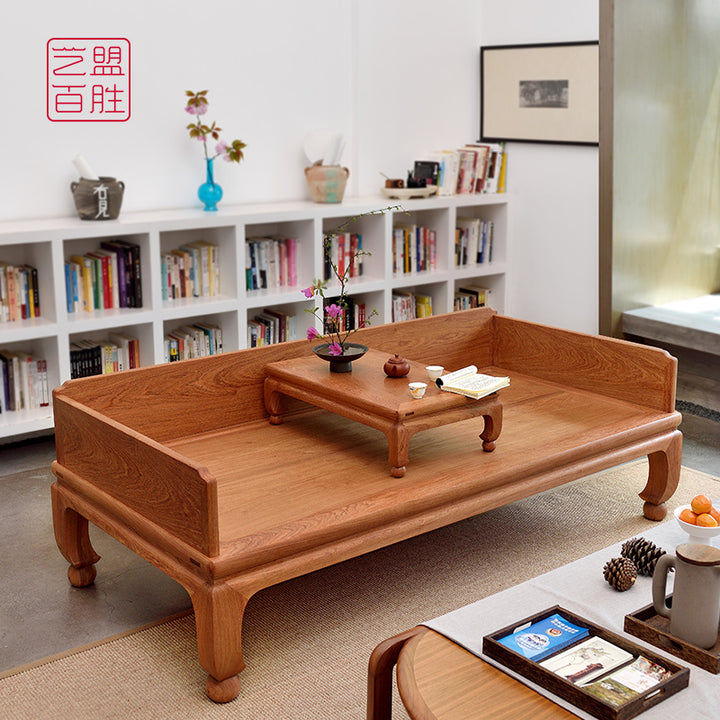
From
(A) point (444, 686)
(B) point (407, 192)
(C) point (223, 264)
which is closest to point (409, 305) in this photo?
(B) point (407, 192)

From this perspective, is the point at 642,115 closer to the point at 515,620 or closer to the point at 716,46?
the point at 716,46

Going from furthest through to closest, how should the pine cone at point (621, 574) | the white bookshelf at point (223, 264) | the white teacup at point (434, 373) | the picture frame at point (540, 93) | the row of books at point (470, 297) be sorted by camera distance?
the row of books at point (470, 297) < the picture frame at point (540, 93) < the white bookshelf at point (223, 264) < the white teacup at point (434, 373) < the pine cone at point (621, 574)

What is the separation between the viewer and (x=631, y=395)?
3.82m

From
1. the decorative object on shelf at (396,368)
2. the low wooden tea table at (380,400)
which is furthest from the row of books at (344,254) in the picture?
the decorative object on shelf at (396,368)

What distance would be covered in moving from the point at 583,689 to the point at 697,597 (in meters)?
0.34

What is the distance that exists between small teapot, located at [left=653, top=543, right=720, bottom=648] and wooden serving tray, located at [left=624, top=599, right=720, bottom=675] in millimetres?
21

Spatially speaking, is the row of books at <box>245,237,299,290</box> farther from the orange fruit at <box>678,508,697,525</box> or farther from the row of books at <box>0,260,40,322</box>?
the orange fruit at <box>678,508,697,525</box>

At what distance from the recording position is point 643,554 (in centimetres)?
239

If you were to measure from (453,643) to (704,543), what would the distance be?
2.06 feet

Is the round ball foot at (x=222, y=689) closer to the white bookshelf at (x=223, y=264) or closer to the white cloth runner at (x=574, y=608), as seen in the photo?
the white cloth runner at (x=574, y=608)

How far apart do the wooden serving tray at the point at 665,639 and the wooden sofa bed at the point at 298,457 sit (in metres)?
0.87

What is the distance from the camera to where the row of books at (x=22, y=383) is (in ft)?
14.4

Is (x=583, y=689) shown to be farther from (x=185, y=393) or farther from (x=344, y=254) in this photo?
(x=344, y=254)

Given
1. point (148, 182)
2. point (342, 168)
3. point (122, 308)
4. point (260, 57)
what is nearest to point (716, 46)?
point (342, 168)
